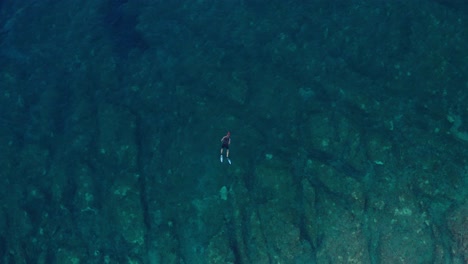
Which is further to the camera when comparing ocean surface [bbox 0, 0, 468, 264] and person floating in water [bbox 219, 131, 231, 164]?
person floating in water [bbox 219, 131, 231, 164]

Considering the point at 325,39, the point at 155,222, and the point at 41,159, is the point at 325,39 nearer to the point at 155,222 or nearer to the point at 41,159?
the point at 155,222

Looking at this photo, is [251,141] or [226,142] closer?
[226,142]

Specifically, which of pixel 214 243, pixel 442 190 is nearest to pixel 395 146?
pixel 442 190

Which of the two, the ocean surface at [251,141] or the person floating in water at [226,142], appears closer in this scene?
the ocean surface at [251,141]

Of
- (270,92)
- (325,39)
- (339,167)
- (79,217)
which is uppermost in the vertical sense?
(325,39)

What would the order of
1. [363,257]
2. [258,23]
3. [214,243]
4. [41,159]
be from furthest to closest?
[258,23] < [41,159] < [214,243] < [363,257]

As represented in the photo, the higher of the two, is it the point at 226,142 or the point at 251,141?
the point at 226,142

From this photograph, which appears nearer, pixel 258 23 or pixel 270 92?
pixel 270 92

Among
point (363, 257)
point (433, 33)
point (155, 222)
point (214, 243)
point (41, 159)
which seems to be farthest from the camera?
point (41, 159)
